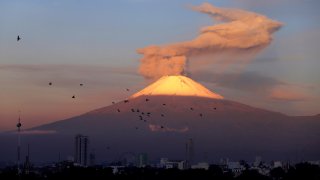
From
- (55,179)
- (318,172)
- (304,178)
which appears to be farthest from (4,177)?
(318,172)

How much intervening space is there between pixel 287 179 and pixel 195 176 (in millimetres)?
13740

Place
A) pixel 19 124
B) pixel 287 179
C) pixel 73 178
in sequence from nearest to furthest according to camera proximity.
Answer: pixel 73 178 < pixel 19 124 < pixel 287 179

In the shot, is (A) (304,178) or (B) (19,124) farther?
(A) (304,178)

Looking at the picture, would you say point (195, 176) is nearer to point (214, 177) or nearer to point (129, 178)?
point (214, 177)

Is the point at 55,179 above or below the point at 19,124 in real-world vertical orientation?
below

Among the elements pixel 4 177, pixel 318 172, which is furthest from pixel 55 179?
pixel 318 172

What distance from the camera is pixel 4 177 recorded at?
92.0 m

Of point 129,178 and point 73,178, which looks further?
point 129,178

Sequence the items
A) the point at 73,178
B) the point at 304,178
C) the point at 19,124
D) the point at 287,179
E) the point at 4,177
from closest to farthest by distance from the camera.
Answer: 1. the point at 4,177
2. the point at 73,178
3. the point at 19,124
4. the point at 304,178
5. the point at 287,179

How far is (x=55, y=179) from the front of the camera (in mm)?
100875

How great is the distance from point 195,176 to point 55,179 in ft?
89.4

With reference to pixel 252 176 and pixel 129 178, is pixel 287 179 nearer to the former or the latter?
pixel 252 176

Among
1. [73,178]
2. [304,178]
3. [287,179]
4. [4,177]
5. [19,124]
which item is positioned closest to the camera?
Answer: [4,177]

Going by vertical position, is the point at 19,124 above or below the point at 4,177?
above
